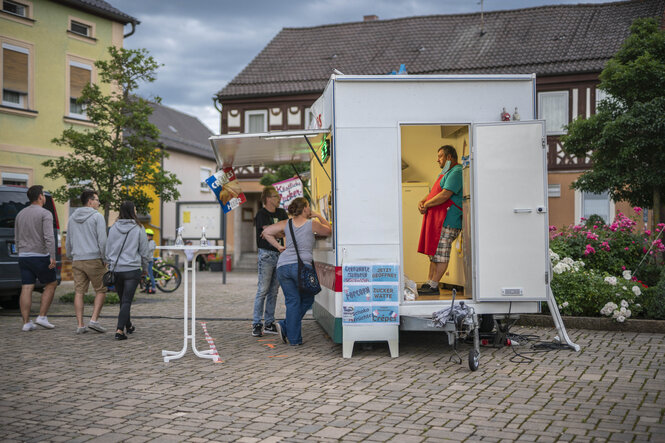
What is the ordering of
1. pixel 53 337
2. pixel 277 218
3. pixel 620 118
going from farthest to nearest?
pixel 620 118 → pixel 277 218 → pixel 53 337

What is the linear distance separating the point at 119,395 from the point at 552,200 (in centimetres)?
2283

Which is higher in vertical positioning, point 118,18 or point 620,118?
point 118,18

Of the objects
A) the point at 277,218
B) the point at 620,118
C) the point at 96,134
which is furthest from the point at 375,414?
the point at 620,118

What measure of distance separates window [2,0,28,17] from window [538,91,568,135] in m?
17.4

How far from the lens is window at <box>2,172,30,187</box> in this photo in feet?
69.1

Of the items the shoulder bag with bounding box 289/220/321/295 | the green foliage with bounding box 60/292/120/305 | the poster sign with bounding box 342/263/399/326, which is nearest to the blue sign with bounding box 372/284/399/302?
the poster sign with bounding box 342/263/399/326

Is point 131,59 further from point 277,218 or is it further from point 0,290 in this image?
point 277,218

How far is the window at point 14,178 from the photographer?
69.1ft

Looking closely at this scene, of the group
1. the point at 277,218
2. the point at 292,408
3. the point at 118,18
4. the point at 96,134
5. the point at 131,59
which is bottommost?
the point at 292,408

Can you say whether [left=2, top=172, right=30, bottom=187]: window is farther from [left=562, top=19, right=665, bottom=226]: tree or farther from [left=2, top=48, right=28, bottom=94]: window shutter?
[left=562, top=19, right=665, bottom=226]: tree

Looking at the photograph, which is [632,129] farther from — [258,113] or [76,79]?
[258,113]

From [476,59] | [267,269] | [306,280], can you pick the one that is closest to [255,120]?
[476,59]

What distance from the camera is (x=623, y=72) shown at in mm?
16906

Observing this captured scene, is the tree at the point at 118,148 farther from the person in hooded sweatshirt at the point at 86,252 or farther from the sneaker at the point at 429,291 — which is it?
the sneaker at the point at 429,291
